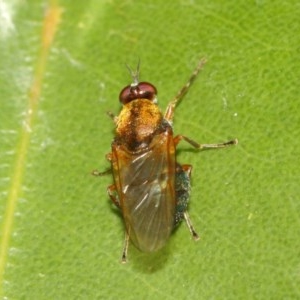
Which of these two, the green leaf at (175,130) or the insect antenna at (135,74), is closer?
the green leaf at (175,130)

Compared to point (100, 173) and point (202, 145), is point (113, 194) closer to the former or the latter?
point (100, 173)

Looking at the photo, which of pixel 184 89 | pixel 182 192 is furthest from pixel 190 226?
pixel 184 89

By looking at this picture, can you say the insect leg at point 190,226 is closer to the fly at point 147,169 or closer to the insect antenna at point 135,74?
the fly at point 147,169

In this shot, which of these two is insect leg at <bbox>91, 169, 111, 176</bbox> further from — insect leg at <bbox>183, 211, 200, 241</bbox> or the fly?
insect leg at <bbox>183, 211, 200, 241</bbox>

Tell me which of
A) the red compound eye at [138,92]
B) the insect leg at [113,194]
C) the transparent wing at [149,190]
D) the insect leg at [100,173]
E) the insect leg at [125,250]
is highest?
the red compound eye at [138,92]

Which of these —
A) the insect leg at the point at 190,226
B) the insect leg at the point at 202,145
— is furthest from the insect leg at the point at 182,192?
the insect leg at the point at 202,145

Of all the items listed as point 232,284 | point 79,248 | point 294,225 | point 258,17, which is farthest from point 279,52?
point 79,248

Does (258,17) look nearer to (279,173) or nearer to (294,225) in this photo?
(279,173)

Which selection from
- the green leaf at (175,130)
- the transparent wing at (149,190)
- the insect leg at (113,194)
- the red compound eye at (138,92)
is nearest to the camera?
the green leaf at (175,130)
